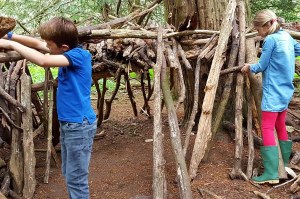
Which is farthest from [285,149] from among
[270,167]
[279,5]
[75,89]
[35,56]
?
[279,5]

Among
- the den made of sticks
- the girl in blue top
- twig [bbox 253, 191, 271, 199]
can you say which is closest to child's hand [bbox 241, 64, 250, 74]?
the girl in blue top

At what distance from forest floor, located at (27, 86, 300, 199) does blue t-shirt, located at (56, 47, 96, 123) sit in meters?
1.20

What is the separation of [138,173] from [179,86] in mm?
985

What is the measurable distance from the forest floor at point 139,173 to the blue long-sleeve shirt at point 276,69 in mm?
743

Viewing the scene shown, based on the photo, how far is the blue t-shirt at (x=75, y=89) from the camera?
2559mm

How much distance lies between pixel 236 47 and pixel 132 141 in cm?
187

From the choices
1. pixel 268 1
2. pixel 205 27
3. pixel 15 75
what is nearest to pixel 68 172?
pixel 15 75

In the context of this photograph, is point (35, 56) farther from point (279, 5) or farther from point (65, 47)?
point (279, 5)

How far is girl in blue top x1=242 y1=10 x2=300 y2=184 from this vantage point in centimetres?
358

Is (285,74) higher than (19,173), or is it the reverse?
(285,74)

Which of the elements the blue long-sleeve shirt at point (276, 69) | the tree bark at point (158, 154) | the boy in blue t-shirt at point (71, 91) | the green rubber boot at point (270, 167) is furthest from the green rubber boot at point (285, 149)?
the boy in blue t-shirt at point (71, 91)

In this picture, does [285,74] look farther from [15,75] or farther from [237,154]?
[15,75]

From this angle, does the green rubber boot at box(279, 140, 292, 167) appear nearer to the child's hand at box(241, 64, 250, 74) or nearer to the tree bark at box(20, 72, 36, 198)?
the child's hand at box(241, 64, 250, 74)

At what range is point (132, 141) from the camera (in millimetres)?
5227
